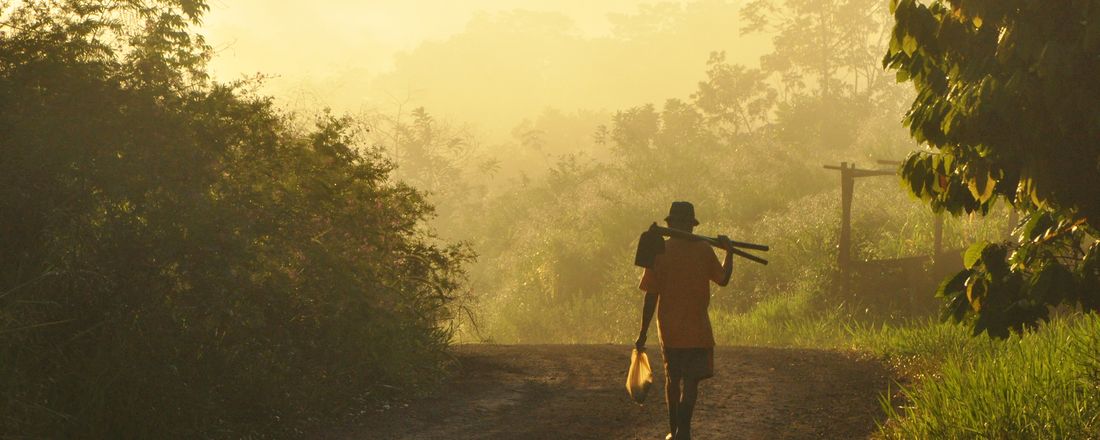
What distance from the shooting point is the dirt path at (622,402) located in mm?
10555

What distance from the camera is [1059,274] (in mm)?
5688

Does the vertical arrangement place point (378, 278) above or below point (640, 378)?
above

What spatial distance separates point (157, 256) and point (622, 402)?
5804 millimetres

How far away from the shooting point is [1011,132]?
542 centimetres

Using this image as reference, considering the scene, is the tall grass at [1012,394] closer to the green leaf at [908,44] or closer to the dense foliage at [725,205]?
the green leaf at [908,44]

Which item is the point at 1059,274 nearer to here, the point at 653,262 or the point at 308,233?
the point at 653,262

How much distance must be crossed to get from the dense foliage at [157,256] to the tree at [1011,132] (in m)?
6.13

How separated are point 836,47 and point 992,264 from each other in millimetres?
54602

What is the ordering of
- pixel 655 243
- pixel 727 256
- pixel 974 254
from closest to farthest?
pixel 974 254 → pixel 727 256 → pixel 655 243

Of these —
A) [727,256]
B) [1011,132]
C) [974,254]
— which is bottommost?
[974,254]

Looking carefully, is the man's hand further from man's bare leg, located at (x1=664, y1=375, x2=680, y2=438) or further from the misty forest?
man's bare leg, located at (x1=664, y1=375, x2=680, y2=438)

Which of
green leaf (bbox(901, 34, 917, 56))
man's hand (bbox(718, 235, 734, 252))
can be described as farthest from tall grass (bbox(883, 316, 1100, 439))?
green leaf (bbox(901, 34, 917, 56))

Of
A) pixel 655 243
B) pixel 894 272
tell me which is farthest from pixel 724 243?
pixel 894 272

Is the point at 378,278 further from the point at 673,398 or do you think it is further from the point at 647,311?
the point at 673,398
